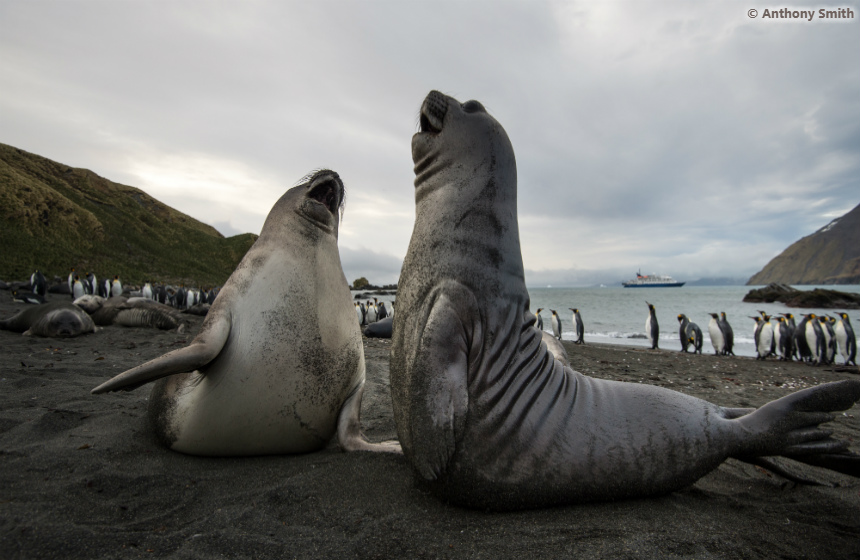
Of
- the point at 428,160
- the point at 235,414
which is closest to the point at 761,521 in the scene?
the point at 428,160

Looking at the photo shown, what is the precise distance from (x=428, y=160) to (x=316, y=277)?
117 centimetres

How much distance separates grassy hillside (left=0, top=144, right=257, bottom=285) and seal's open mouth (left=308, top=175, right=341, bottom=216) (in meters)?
34.2

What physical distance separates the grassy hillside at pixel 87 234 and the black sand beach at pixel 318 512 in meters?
34.3

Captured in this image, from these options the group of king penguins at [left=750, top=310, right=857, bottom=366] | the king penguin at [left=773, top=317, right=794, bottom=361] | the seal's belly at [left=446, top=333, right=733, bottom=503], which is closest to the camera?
the seal's belly at [left=446, top=333, right=733, bottom=503]

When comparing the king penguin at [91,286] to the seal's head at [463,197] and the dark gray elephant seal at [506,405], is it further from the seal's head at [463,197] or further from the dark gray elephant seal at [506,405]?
the dark gray elephant seal at [506,405]

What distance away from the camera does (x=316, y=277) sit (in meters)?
3.15

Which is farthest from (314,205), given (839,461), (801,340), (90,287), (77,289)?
(90,287)

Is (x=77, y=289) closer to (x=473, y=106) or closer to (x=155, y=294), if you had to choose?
(x=155, y=294)

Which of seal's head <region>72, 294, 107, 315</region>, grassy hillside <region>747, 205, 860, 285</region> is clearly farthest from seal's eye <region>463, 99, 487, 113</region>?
grassy hillside <region>747, 205, 860, 285</region>

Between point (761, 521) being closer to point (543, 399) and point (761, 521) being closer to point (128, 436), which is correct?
point (543, 399)

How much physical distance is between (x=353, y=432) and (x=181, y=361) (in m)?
1.13

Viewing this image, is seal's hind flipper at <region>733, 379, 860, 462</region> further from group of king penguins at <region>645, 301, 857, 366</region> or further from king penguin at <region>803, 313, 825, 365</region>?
king penguin at <region>803, 313, 825, 365</region>

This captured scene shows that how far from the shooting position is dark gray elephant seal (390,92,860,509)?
2.01 metres

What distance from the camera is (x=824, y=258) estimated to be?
138 meters
